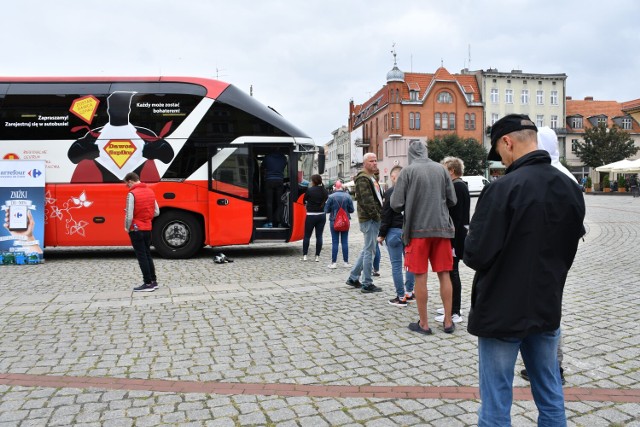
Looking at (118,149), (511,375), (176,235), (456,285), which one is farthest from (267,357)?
(118,149)

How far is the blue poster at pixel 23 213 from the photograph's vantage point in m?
11.9

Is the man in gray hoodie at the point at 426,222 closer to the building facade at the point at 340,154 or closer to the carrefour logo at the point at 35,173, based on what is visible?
the carrefour logo at the point at 35,173

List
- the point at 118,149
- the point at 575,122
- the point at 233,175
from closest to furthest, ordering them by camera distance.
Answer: the point at 118,149 < the point at 233,175 < the point at 575,122

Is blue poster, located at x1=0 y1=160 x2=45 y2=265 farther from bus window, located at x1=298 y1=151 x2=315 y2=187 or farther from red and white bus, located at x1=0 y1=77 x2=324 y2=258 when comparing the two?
bus window, located at x1=298 y1=151 x2=315 y2=187

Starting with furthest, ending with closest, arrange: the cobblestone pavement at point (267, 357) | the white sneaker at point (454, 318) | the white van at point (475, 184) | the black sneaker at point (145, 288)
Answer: the white van at point (475, 184) → the black sneaker at point (145, 288) → the white sneaker at point (454, 318) → the cobblestone pavement at point (267, 357)

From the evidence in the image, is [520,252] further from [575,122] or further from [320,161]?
[575,122]

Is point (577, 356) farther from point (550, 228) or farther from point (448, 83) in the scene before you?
point (448, 83)

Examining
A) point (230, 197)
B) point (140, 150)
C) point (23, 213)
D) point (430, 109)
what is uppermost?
point (430, 109)

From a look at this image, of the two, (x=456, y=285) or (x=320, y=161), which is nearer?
(x=456, y=285)

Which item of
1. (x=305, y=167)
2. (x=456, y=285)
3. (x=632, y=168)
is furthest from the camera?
(x=632, y=168)

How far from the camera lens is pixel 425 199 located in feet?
18.4

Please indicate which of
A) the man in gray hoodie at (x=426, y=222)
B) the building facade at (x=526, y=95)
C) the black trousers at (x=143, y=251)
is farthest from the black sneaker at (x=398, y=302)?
the building facade at (x=526, y=95)

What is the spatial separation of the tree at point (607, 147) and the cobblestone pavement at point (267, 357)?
189 ft

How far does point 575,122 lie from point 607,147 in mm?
15972
